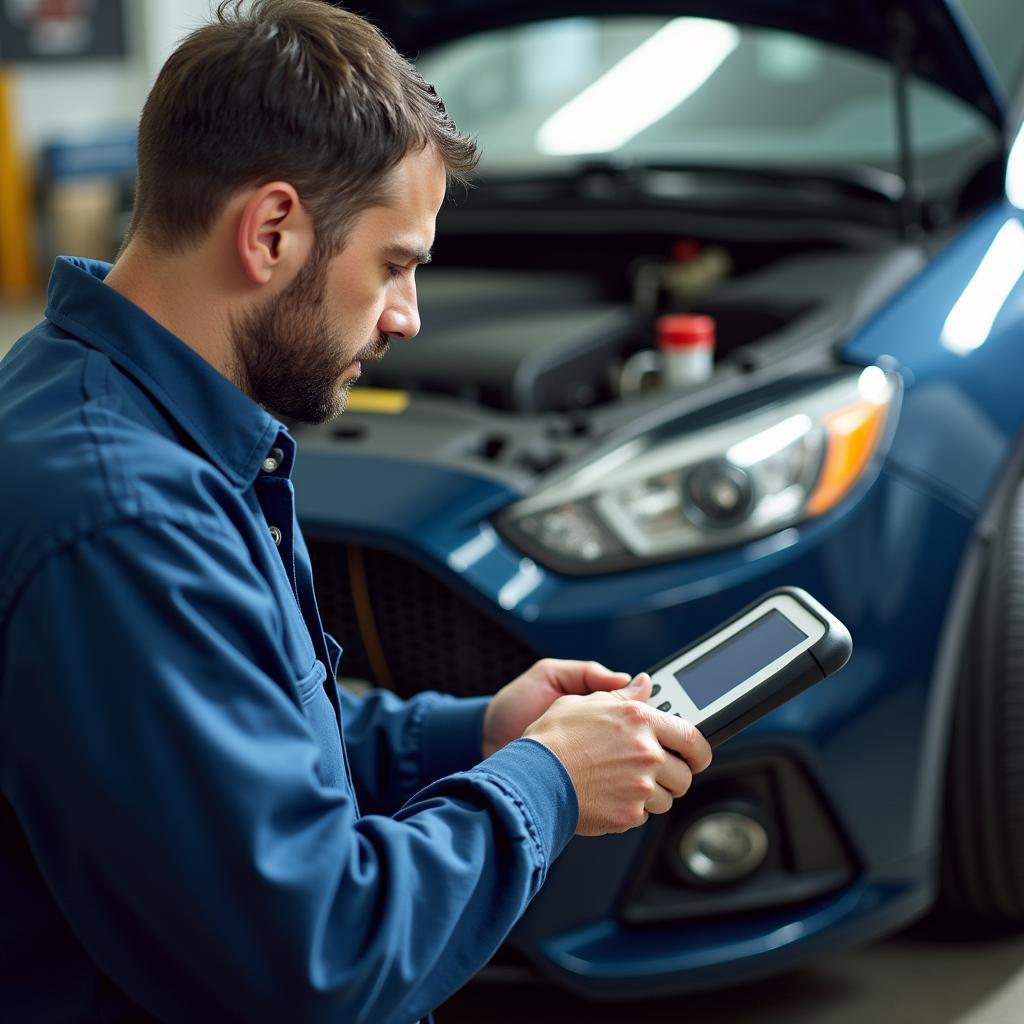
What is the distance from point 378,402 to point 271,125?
1269mm

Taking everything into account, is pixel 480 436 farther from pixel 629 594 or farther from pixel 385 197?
pixel 385 197

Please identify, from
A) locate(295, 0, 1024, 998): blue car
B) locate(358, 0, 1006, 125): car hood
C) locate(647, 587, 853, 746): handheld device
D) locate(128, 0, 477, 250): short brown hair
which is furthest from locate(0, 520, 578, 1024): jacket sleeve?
locate(358, 0, 1006, 125): car hood

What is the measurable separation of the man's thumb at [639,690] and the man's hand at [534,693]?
77mm

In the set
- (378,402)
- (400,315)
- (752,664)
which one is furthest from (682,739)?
(378,402)

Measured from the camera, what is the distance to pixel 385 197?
3.42 ft

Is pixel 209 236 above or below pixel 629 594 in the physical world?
above

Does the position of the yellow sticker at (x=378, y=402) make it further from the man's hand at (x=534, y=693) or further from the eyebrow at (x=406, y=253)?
the eyebrow at (x=406, y=253)

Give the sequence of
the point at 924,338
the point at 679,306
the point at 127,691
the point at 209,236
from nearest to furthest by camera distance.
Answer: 1. the point at 127,691
2. the point at 209,236
3. the point at 924,338
4. the point at 679,306

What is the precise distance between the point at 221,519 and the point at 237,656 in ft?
0.30

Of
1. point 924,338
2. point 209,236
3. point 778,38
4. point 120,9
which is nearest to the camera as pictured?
point 209,236

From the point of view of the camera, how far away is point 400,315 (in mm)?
1106

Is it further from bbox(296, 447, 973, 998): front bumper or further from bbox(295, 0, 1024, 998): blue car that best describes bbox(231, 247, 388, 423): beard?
bbox(296, 447, 973, 998): front bumper

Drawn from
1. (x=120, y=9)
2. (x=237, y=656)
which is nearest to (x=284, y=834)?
(x=237, y=656)

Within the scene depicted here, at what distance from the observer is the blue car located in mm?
1854
